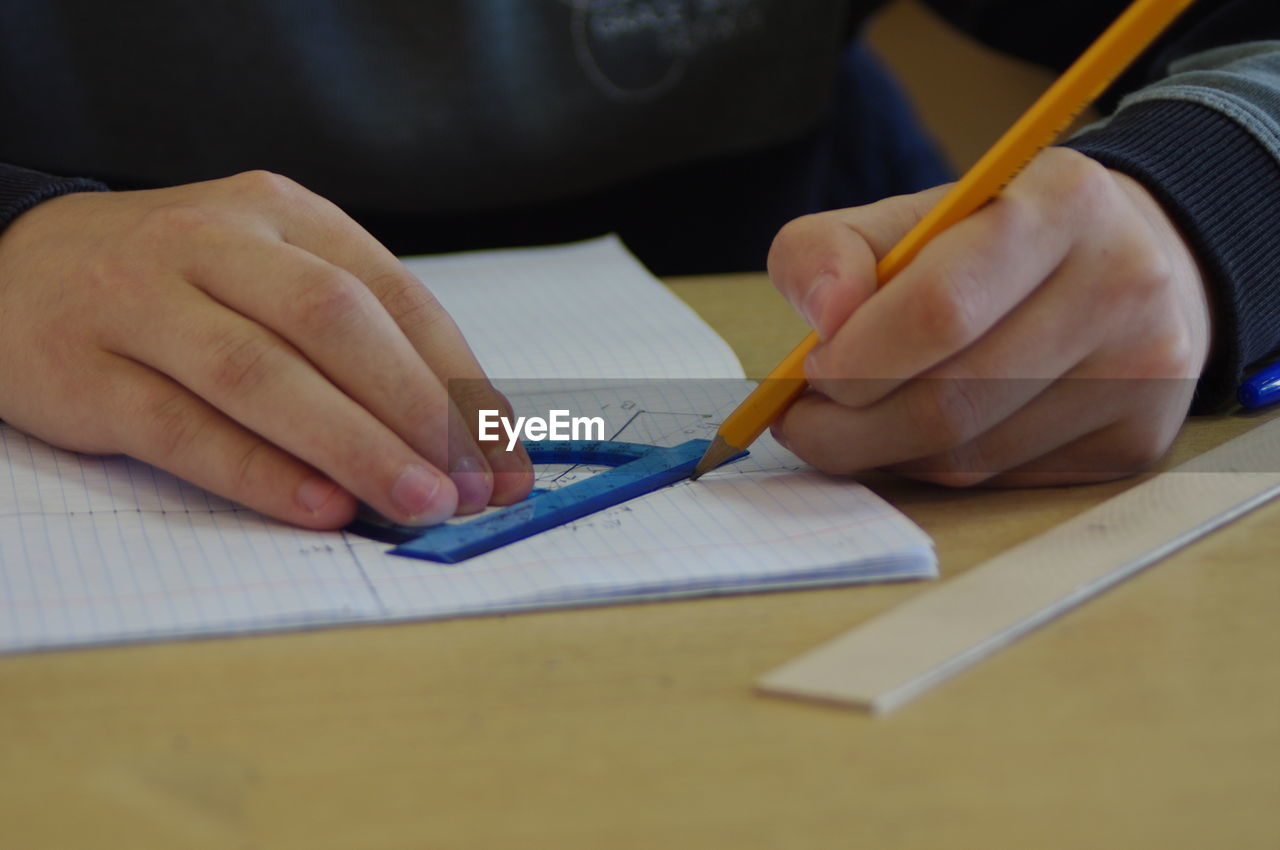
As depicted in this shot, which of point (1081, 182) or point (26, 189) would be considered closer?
point (1081, 182)

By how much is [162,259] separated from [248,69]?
1.65 ft

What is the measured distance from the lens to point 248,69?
0.94m

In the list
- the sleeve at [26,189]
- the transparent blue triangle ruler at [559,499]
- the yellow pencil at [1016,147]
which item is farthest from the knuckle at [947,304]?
the sleeve at [26,189]

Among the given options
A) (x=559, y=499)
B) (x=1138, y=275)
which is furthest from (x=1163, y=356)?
(x=559, y=499)

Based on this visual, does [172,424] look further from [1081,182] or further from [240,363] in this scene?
[1081,182]

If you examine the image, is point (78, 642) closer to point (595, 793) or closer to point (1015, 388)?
point (595, 793)

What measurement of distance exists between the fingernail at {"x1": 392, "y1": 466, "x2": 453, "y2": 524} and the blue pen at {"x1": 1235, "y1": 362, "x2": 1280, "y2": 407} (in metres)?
0.42

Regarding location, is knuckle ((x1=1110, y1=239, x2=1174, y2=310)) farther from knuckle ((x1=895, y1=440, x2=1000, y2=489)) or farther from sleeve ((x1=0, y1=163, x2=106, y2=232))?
sleeve ((x1=0, y1=163, x2=106, y2=232))

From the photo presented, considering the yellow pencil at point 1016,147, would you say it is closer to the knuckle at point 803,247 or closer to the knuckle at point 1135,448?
the knuckle at point 803,247

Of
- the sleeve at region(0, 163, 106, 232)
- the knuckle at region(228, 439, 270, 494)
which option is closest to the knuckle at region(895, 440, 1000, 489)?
the knuckle at region(228, 439, 270, 494)

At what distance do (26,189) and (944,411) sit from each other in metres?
0.49

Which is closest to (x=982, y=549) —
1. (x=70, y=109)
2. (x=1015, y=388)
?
(x=1015, y=388)

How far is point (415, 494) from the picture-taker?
1.46ft

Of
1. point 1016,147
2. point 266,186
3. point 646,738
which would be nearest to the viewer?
point 646,738
